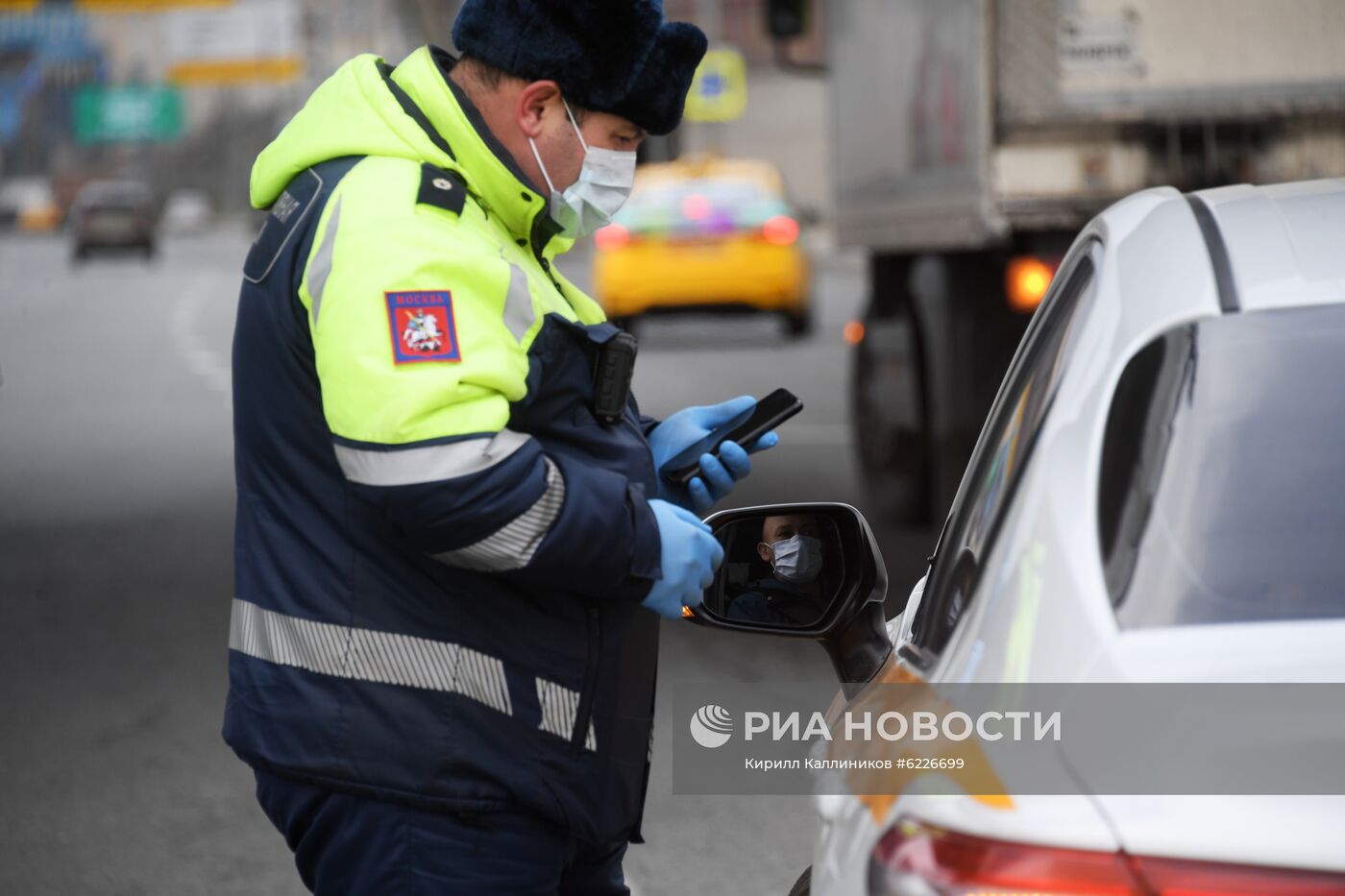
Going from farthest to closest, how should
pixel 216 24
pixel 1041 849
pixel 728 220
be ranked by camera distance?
pixel 216 24, pixel 728 220, pixel 1041 849

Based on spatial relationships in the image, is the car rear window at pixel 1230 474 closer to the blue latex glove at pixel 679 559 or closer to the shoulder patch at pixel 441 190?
the blue latex glove at pixel 679 559

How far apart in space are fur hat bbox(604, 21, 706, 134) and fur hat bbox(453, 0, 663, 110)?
0.02 m

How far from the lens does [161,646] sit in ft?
22.9

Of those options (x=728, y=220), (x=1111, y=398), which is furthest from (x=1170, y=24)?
(x=728, y=220)

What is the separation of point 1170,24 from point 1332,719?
566cm

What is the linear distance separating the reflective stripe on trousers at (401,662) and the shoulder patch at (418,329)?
1.19 ft

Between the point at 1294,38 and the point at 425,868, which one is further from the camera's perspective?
the point at 1294,38

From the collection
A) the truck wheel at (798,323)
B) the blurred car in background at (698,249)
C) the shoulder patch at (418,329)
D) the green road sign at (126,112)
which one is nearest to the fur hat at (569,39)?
the shoulder patch at (418,329)

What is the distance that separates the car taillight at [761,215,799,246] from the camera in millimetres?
18641

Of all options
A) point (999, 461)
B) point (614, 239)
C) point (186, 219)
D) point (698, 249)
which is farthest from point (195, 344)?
point (186, 219)

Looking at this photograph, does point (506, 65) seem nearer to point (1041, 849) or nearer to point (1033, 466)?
point (1033, 466)

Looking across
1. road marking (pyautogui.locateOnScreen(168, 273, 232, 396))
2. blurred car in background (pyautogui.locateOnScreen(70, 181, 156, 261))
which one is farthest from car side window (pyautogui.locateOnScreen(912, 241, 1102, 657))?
blurred car in background (pyautogui.locateOnScreen(70, 181, 156, 261))

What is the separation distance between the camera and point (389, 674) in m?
2.30

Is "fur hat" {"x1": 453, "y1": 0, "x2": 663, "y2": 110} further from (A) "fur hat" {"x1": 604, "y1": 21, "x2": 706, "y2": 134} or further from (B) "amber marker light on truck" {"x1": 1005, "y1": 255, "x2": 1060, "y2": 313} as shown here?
(B) "amber marker light on truck" {"x1": 1005, "y1": 255, "x2": 1060, "y2": 313}
